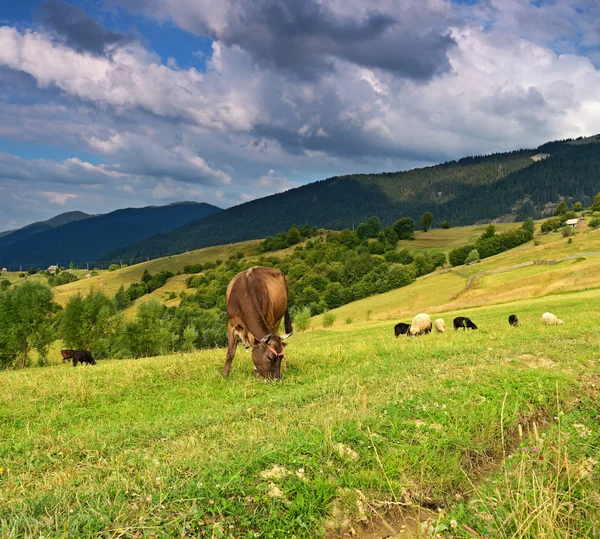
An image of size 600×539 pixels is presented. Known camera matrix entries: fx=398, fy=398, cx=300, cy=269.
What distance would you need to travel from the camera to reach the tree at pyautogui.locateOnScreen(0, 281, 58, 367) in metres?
49.5

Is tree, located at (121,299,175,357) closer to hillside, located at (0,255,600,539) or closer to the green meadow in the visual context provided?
the green meadow

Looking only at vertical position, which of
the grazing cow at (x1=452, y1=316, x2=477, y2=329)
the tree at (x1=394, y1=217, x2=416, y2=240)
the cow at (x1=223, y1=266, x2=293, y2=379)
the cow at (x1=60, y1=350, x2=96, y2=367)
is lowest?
the grazing cow at (x1=452, y1=316, x2=477, y2=329)

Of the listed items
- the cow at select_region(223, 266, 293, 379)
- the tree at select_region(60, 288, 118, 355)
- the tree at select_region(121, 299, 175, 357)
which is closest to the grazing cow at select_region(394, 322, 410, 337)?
the cow at select_region(223, 266, 293, 379)

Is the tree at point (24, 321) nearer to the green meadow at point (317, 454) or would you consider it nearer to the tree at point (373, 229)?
the green meadow at point (317, 454)

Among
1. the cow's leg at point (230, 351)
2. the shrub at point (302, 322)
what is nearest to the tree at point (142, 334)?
the shrub at point (302, 322)

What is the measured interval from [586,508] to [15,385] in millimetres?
14678

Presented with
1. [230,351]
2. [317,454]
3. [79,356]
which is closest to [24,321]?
[79,356]

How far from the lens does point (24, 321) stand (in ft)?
164

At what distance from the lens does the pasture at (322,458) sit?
4523 mm

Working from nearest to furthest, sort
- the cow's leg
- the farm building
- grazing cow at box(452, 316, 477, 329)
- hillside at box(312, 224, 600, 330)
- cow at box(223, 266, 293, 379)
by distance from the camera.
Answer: cow at box(223, 266, 293, 379) < the cow's leg < grazing cow at box(452, 316, 477, 329) < hillside at box(312, 224, 600, 330) < the farm building

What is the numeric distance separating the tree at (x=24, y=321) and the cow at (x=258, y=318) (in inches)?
1883

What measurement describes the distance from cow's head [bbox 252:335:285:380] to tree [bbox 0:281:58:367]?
49551 mm

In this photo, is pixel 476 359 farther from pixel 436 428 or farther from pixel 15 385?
pixel 15 385

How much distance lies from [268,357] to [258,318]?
140 cm
